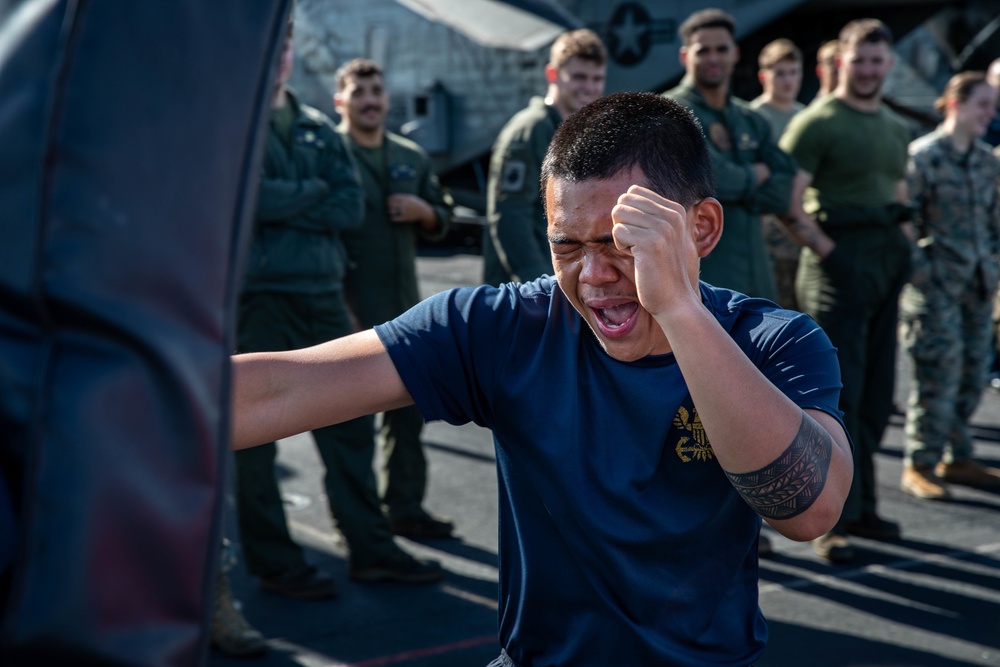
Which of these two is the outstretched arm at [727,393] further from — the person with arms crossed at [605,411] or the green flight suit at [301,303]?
the green flight suit at [301,303]

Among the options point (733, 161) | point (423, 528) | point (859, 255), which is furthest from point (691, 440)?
point (859, 255)

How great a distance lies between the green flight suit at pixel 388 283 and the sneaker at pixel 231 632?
4.54ft

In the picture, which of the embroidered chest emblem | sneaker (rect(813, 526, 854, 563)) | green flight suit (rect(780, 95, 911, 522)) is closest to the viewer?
sneaker (rect(813, 526, 854, 563))

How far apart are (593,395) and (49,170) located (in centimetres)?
120

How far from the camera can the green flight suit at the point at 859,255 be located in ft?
17.4

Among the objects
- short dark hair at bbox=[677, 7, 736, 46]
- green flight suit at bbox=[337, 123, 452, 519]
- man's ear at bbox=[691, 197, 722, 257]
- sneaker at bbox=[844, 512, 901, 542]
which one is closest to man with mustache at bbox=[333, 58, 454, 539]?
green flight suit at bbox=[337, 123, 452, 519]

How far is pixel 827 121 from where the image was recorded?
535cm

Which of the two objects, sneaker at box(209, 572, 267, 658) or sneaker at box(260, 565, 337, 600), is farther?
sneaker at box(260, 565, 337, 600)

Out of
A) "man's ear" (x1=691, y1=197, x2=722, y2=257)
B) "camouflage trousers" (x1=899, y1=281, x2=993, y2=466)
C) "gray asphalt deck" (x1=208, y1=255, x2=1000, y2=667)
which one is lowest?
"gray asphalt deck" (x1=208, y1=255, x2=1000, y2=667)

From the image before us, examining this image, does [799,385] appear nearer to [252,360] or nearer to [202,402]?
[252,360]

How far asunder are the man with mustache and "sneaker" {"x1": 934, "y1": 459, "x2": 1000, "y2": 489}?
9.38 ft

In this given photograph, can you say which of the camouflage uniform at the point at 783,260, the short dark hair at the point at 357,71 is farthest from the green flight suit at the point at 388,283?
the camouflage uniform at the point at 783,260

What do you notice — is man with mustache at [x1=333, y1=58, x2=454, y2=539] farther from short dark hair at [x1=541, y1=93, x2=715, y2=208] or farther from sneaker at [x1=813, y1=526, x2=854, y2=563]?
short dark hair at [x1=541, y1=93, x2=715, y2=208]

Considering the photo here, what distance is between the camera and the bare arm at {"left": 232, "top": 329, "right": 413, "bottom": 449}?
5.75 ft
